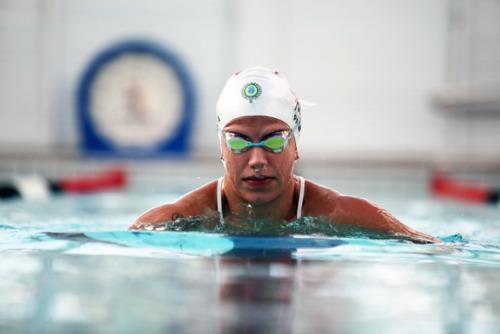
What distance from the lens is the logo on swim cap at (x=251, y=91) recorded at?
10.2 feet

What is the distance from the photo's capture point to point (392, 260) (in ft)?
7.35

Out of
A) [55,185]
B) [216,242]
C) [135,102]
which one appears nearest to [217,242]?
[216,242]

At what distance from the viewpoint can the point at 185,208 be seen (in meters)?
3.18

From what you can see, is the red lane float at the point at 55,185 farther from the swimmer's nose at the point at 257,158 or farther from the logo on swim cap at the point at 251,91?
the swimmer's nose at the point at 257,158

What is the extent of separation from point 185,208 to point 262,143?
1.62 ft

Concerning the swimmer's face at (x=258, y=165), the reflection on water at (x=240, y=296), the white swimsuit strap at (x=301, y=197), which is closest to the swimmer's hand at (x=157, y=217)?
the swimmer's face at (x=258, y=165)

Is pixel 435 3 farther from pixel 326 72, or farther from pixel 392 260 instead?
pixel 392 260

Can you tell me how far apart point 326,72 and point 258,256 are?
8.19 meters

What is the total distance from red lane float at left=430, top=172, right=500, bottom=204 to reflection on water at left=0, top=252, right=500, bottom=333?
485 cm

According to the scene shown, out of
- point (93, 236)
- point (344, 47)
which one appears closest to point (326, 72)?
point (344, 47)

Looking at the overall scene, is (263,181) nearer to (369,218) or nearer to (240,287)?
(369,218)

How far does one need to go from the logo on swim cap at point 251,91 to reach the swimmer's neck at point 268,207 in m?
0.40

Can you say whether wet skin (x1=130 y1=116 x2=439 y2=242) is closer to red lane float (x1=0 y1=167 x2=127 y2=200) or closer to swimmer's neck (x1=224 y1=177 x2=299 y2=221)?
swimmer's neck (x1=224 y1=177 x2=299 y2=221)

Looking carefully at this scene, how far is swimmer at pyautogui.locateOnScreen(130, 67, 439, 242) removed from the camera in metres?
2.94
